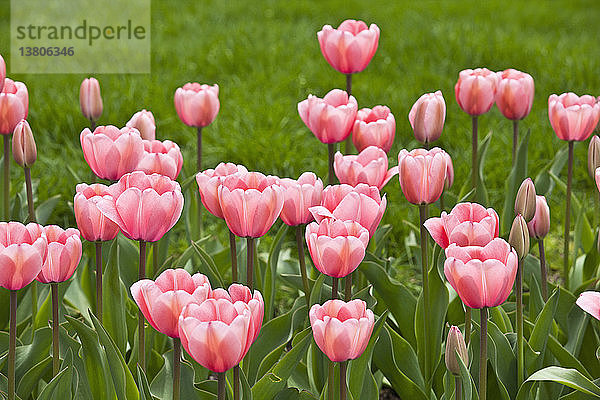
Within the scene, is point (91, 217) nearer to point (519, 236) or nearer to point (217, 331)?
point (217, 331)

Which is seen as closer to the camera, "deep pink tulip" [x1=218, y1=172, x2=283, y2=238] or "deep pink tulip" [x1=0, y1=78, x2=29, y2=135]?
"deep pink tulip" [x1=218, y1=172, x2=283, y2=238]

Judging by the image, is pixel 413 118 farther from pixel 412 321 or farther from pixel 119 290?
pixel 119 290

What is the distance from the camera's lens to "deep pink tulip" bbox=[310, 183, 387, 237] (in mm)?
1423

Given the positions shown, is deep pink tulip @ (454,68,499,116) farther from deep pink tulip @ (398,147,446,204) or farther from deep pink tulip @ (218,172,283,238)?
deep pink tulip @ (218,172,283,238)

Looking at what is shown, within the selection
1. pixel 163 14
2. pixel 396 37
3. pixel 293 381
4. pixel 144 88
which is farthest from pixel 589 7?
pixel 293 381

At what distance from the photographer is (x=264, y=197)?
4.57ft

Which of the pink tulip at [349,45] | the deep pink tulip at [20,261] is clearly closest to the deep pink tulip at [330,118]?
the pink tulip at [349,45]

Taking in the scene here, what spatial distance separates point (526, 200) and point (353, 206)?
0.34 m

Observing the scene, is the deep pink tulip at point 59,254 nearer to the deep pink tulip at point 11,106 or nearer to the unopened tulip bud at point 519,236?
the deep pink tulip at point 11,106

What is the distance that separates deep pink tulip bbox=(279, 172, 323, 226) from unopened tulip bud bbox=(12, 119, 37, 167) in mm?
583

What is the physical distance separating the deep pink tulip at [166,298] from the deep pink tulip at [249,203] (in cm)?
19

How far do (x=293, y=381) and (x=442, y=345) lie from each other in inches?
13.0

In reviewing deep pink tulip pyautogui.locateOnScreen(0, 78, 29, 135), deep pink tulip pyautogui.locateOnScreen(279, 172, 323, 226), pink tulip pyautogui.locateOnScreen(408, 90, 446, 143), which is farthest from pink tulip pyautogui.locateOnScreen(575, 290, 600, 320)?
deep pink tulip pyautogui.locateOnScreen(0, 78, 29, 135)

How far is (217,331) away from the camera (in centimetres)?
113
